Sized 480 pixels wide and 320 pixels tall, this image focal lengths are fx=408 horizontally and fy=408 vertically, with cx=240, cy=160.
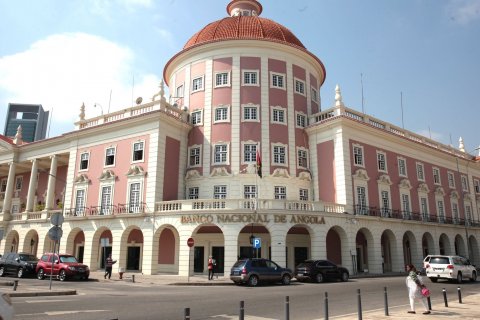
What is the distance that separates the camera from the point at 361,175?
3800 centimetres

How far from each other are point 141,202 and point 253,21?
22.5 meters

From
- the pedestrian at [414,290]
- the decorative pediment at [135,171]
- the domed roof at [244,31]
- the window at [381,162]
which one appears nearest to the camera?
the pedestrian at [414,290]

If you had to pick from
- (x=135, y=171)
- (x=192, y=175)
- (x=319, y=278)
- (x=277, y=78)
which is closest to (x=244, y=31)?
(x=277, y=78)

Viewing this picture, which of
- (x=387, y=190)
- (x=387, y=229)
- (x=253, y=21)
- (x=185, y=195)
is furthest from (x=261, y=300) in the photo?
(x=253, y=21)

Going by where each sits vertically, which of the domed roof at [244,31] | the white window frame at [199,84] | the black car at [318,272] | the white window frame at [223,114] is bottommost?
the black car at [318,272]

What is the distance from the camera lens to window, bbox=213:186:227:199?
3675 cm

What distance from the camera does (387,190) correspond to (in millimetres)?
40875

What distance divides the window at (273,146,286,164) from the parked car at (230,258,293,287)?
47.2ft

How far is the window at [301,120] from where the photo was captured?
40784 mm

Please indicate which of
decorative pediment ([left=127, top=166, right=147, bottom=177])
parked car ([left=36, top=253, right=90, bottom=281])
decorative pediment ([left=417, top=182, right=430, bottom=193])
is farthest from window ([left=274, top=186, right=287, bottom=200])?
parked car ([left=36, top=253, right=90, bottom=281])

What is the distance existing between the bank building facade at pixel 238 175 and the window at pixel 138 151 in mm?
98

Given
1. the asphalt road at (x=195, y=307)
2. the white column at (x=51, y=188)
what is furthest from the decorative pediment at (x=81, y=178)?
the asphalt road at (x=195, y=307)

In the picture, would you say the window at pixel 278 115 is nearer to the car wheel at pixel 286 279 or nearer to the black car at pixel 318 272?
the black car at pixel 318 272

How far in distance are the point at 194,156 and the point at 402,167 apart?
73.3ft
